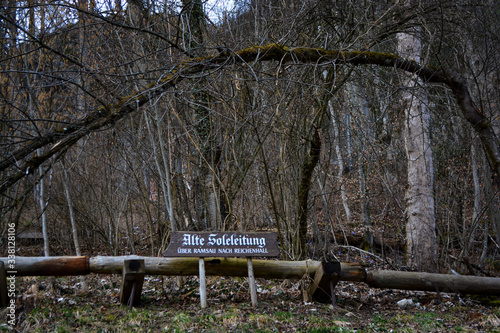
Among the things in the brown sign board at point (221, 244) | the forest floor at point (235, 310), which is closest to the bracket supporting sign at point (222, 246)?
the brown sign board at point (221, 244)

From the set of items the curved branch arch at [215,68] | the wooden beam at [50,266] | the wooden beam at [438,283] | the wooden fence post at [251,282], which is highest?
the curved branch arch at [215,68]

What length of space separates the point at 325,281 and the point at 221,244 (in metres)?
1.50

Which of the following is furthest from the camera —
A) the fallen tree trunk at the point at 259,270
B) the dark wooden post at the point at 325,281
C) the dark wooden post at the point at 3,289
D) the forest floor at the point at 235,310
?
the dark wooden post at the point at 325,281

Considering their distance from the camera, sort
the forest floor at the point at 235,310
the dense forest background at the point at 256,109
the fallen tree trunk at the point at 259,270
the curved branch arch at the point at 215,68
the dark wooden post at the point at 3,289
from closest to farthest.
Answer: the curved branch arch at the point at 215,68 → the forest floor at the point at 235,310 → the dark wooden post at the point at 3,289 → the fallen tree trunk at the point at 259,270 → the dense forest background at the point at 256,109

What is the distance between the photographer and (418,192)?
7.59 metres

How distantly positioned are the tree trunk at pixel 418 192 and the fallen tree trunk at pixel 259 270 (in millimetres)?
1159

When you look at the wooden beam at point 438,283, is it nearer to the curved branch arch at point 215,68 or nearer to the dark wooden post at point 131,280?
the curved branch arch at point 215,68

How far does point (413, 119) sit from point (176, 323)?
5.85 m

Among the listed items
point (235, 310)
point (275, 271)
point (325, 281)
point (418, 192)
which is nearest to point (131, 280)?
point (235, 310)

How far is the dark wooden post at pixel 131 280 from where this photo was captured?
523cm

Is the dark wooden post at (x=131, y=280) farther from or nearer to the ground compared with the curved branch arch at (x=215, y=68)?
nearer to the ground

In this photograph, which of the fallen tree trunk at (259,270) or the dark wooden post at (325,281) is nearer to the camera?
the fallen tree trunk at (259,270)

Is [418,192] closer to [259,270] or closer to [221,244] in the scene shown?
[259,270]

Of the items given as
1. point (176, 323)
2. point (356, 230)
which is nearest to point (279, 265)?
point (176, 323)
